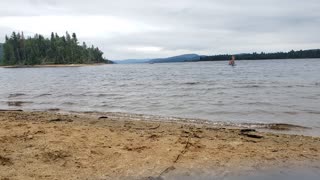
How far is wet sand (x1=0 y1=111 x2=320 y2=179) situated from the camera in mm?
7547

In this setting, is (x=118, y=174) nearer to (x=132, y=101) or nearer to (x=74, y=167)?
(x=74, y=167)

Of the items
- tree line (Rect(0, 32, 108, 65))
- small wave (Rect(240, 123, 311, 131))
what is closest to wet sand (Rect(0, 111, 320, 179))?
small wave (Rect(240, 123, 311, 131))

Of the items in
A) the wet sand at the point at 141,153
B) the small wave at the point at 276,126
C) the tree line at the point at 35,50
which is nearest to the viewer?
the wet sand at the point at 141,153

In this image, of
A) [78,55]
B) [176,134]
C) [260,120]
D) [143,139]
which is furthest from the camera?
[78,55]

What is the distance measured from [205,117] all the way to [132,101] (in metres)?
7.35

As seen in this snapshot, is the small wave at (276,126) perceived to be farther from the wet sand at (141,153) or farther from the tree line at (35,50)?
→ the tree line at (35,50)

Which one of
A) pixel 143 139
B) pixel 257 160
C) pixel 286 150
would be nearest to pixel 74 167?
pixel 143 139

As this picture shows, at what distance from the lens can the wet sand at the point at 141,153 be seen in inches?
297

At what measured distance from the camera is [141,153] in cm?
875

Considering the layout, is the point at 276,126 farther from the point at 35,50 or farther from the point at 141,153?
the point at 35,50

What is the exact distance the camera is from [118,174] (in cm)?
743

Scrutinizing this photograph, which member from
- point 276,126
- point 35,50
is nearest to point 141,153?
point 276,126

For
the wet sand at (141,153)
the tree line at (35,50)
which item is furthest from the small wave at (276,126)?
the tree line at (35,50)

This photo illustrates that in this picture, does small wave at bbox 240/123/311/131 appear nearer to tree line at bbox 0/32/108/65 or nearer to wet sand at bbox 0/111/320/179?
wet sand at bbox 0/111/320/179
